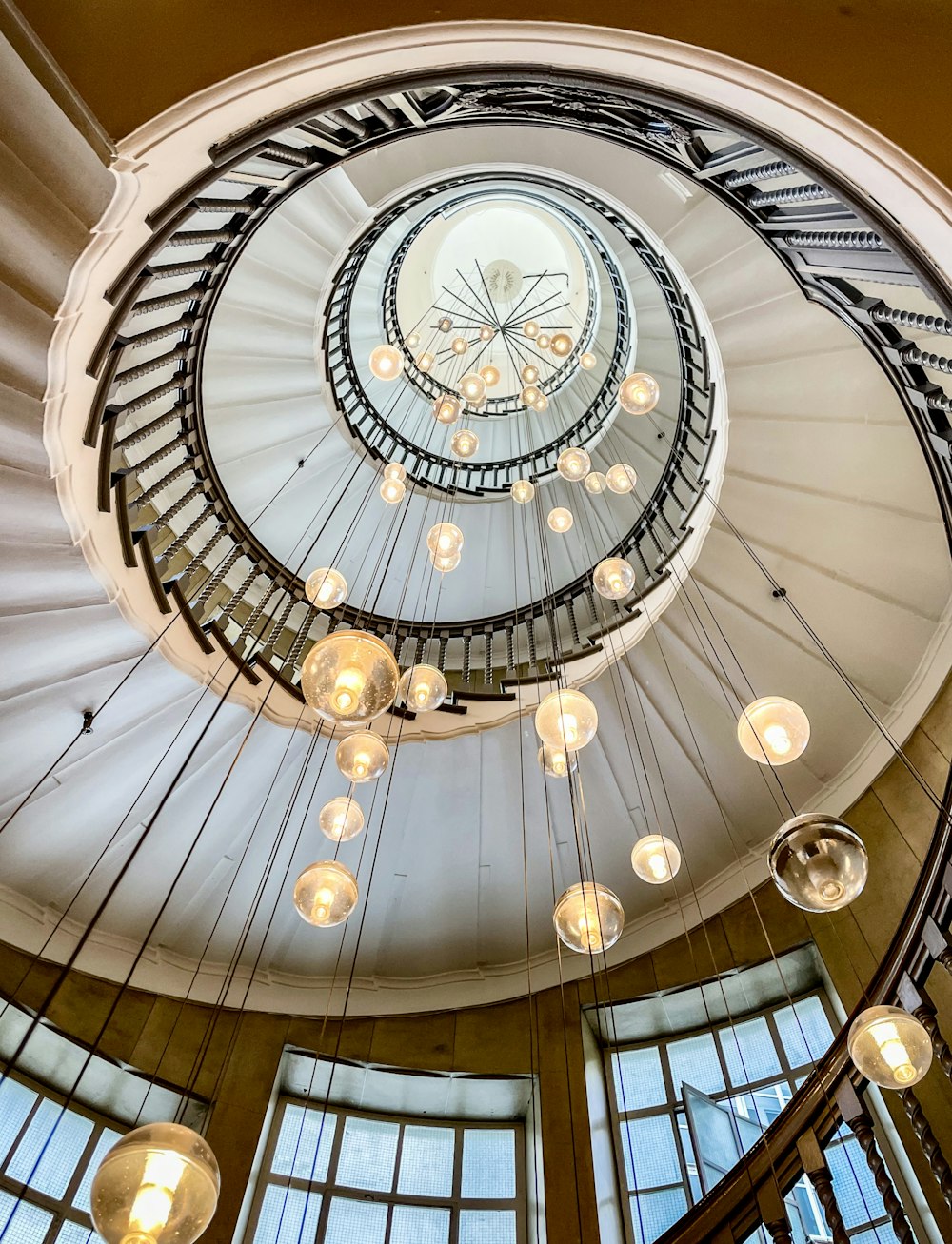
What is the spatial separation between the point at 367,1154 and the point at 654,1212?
6.56ft

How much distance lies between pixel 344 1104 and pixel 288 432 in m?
5.61

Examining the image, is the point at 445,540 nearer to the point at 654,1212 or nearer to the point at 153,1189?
the point at 153,1189

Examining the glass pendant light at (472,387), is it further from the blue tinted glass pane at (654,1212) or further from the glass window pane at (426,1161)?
the glass window pane at (426,1161)

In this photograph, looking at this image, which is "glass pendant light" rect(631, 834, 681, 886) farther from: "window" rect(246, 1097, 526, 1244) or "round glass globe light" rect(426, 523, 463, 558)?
"window" rect(246, 1097, 526, 1244)

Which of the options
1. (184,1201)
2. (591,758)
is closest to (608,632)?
(591,758)

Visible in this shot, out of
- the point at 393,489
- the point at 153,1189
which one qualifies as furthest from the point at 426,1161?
the point at 153,1189

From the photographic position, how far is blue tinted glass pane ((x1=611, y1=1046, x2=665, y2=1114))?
554cm

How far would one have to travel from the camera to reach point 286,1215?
17.2 ft

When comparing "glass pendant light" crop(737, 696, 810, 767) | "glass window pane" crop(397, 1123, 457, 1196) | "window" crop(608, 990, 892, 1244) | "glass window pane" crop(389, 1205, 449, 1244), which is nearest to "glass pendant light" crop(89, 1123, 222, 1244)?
"glass pendant light" crop(737, 696, 810, 767)

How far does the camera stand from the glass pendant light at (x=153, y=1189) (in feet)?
5.43

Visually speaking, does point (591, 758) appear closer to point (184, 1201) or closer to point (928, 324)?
point (928, 324)

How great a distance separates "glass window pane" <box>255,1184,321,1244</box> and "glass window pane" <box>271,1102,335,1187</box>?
0.36 feet

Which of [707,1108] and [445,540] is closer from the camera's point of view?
[445,540]

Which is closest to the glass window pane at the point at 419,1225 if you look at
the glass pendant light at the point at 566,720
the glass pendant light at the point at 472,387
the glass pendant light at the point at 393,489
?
the glass pendant light at the point at 566,720
